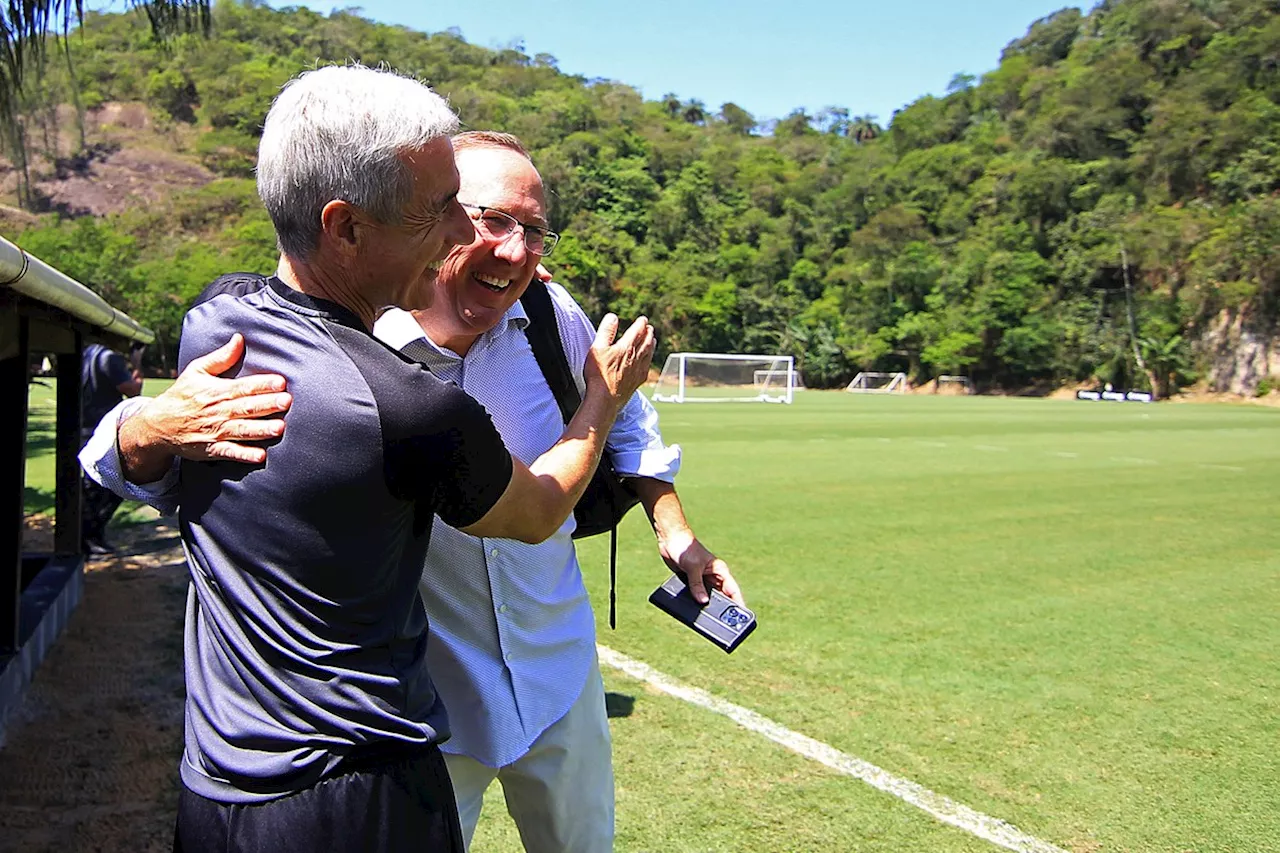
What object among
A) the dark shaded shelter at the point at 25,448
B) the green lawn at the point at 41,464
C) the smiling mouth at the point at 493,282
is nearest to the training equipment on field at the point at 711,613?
the smiling mouth at the point at 493,282

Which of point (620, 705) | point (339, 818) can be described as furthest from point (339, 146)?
point (620, 705)

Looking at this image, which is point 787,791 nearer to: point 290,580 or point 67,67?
point 290,580

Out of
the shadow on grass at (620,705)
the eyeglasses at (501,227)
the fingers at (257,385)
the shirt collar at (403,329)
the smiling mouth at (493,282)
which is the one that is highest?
the eyeglasses at (501,227)

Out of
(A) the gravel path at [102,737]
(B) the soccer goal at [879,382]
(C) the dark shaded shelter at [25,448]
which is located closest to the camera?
(A) the gravel path at [102,737]

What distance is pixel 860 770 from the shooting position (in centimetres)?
415

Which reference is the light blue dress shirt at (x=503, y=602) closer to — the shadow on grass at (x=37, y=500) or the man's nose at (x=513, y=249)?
the man's nose at (x=513, y=249)

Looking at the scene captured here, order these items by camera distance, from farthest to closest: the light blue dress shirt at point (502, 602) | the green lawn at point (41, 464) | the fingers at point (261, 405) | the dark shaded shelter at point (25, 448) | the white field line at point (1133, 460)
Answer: the white field line at point (1133, 460), the green lawn at point (41, 464), the dark shaded shelter at point (25, 448), the light blue dress shirt at point (502, 602), the fingers at point (261, 405)

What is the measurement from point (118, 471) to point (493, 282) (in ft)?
2.78

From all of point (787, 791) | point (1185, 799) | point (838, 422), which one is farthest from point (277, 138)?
point (838, 422)

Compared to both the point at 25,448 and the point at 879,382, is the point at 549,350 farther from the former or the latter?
the point at 879,382

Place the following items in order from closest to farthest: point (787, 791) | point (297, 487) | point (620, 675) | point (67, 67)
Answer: point (297, 487)
point (787, 791)
point (620, 675)
point (67, 67)

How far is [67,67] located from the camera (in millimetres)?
6379

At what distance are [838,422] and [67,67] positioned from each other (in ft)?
71.4

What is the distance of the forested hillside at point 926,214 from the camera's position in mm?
57625
